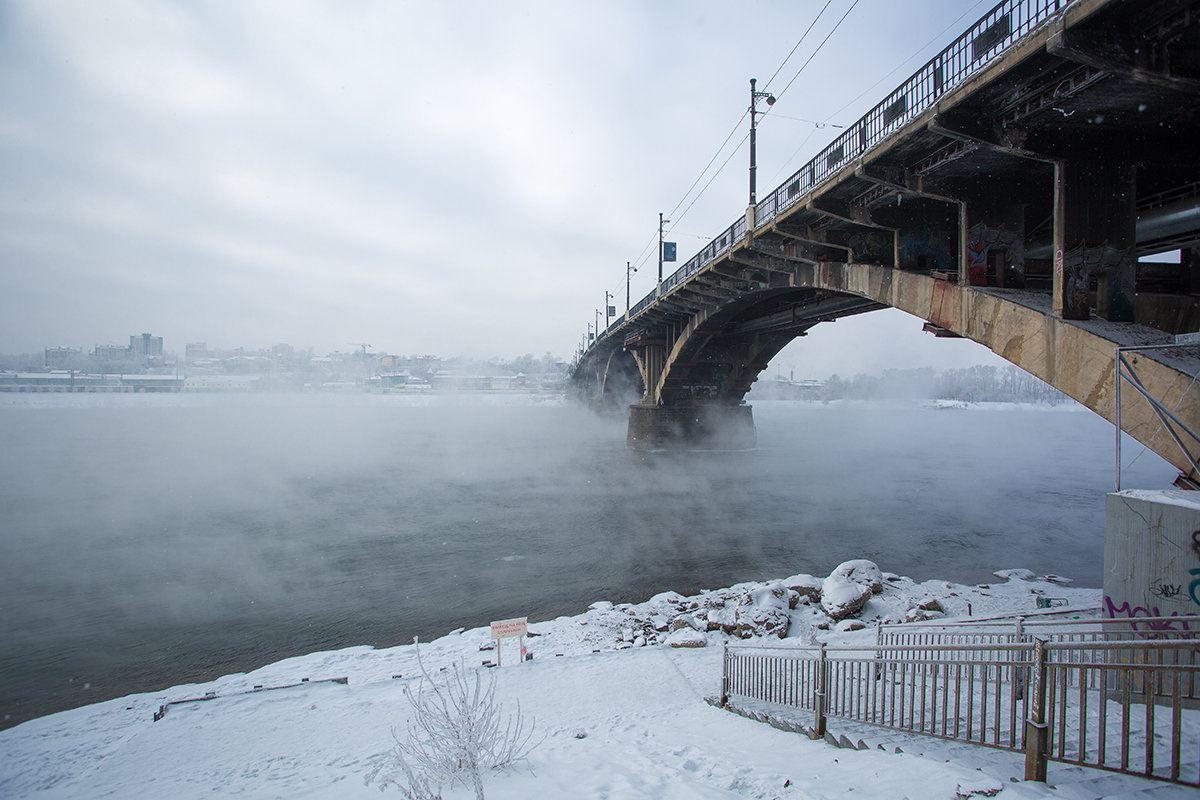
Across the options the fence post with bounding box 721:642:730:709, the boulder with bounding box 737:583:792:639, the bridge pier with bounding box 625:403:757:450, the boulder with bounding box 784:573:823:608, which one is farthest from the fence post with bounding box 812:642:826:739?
the bridge pier with bounding box 625:403:757:450

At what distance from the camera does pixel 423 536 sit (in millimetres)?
20656

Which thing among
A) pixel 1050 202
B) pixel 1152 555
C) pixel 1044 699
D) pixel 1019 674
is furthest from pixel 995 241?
pixel 1044 699

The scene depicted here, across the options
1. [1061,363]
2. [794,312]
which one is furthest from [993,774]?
[794,312]

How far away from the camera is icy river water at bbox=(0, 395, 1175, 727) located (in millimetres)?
12523

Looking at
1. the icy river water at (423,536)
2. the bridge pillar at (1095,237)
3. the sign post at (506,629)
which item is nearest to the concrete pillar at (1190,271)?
the bridge pillar at (1095,237)

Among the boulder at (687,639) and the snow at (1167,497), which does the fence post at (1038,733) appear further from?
the boulder at (687,639)

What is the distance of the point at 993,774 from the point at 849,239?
13.8m

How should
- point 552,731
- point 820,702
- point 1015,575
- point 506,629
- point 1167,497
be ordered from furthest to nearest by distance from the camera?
point 1015,575 < point 506,629 < point 552,731 < point 820,702 < point 1167,497

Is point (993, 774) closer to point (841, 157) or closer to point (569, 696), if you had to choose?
point (569, 696)

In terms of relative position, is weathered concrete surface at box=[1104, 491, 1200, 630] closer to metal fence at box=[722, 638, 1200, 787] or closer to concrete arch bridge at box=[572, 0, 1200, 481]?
metal fence at box=[722, 638, 1200, 787]

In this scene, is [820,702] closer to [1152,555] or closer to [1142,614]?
[1142,614]

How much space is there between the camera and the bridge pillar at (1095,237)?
828cm

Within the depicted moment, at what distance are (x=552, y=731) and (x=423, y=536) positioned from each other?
14.9 m

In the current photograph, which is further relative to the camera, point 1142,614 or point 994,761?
point 1142,614
